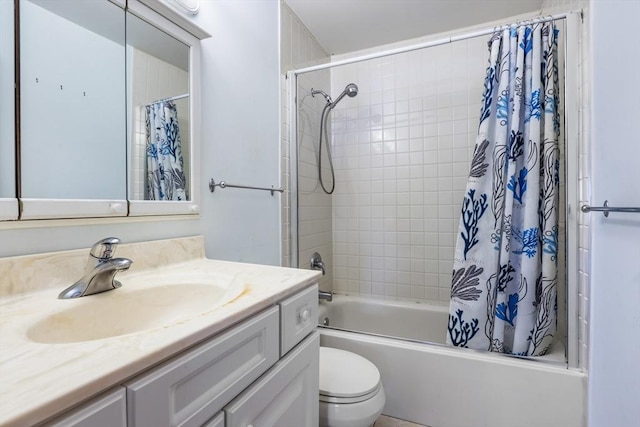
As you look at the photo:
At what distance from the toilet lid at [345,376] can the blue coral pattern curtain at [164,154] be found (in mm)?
873

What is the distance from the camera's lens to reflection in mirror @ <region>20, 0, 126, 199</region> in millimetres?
724

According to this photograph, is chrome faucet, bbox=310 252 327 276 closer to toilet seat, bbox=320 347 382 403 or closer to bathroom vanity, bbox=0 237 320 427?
toilet seat, bbox=320 347 382 403

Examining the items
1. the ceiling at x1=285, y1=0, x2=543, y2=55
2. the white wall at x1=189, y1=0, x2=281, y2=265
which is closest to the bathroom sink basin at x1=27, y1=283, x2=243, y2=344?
the white wall at x1=189, y1=0, x2=281, y2=265

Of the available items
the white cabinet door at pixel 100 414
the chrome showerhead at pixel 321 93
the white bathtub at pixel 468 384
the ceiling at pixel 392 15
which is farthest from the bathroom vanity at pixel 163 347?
the ceiling at pixel 392 15

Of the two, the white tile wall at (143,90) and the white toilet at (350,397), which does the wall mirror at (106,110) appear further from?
the white toilet at (350,397)

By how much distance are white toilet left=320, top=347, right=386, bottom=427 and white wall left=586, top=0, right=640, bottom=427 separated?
0.80 meters

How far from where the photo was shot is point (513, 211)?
1.37 metres

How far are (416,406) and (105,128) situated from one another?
5.47 ft

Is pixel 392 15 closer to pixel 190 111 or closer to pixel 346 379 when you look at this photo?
pixel 190 111

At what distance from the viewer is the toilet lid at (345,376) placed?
1.10 meters

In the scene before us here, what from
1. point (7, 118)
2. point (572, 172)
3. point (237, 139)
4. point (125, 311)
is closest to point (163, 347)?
point (125, 311)

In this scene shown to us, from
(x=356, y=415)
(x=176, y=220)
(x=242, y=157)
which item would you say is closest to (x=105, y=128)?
(x=176, y=220)

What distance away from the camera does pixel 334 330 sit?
1.65 meters

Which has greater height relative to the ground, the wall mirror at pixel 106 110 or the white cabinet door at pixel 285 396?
the wall mirror at pixel 106 110
